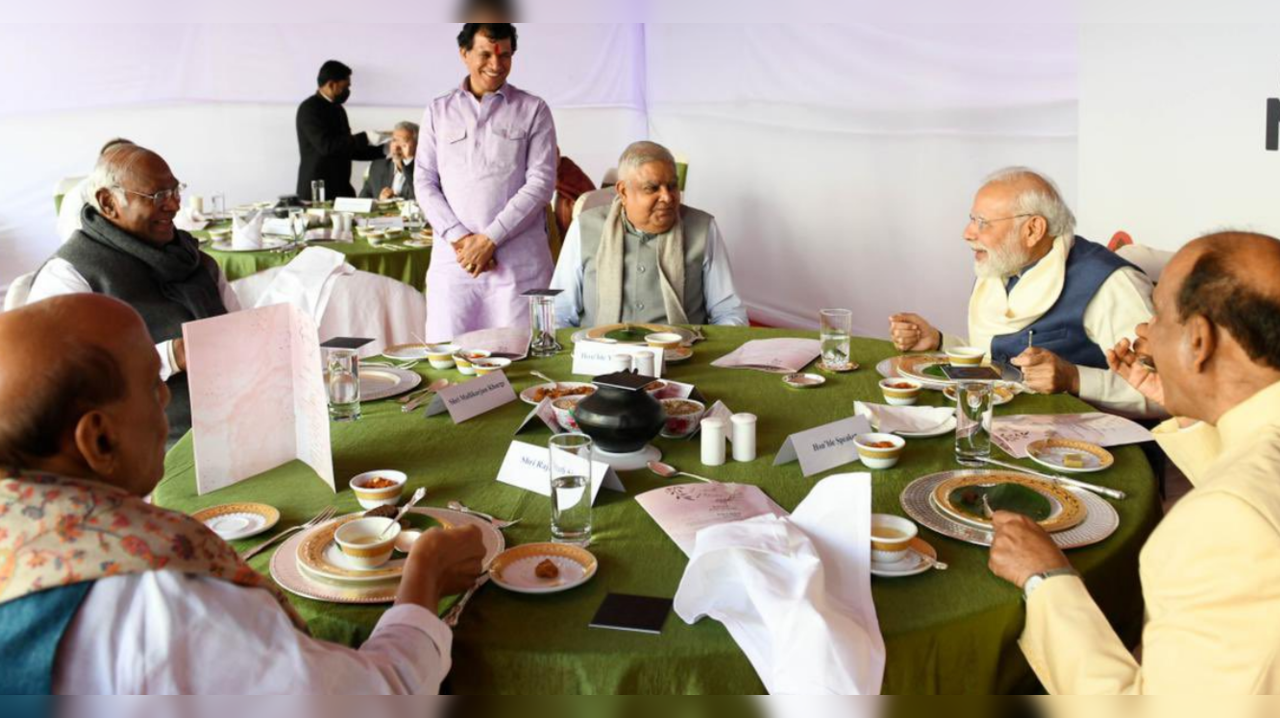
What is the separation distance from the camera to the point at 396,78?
866 cm

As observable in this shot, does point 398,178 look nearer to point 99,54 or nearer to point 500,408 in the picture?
point 99,54

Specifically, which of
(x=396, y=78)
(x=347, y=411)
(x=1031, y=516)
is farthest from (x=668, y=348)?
(x=396, y=78)

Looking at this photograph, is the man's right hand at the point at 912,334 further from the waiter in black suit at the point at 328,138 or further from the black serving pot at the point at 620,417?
the waiter in black suit at the point at 328,138

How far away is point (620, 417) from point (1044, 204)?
155 centimetres

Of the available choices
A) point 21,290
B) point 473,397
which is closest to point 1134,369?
point 473,397

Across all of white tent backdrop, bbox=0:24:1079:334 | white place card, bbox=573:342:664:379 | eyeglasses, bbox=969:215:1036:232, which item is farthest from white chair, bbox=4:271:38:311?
white tent backdrop, bbox=0:24:1079:334

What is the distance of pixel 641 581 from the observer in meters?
1.54

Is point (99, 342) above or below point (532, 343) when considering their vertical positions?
above

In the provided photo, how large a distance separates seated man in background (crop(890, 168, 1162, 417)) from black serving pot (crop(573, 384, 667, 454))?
3.47 feet

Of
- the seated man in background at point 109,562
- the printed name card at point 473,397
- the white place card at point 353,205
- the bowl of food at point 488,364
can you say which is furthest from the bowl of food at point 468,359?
the white place card at point 353,205

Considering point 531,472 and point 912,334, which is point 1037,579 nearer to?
point 531,472

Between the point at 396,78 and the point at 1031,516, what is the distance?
7.83 metres

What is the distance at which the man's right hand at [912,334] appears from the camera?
9.36 feet

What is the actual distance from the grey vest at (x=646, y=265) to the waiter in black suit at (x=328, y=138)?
421cm
